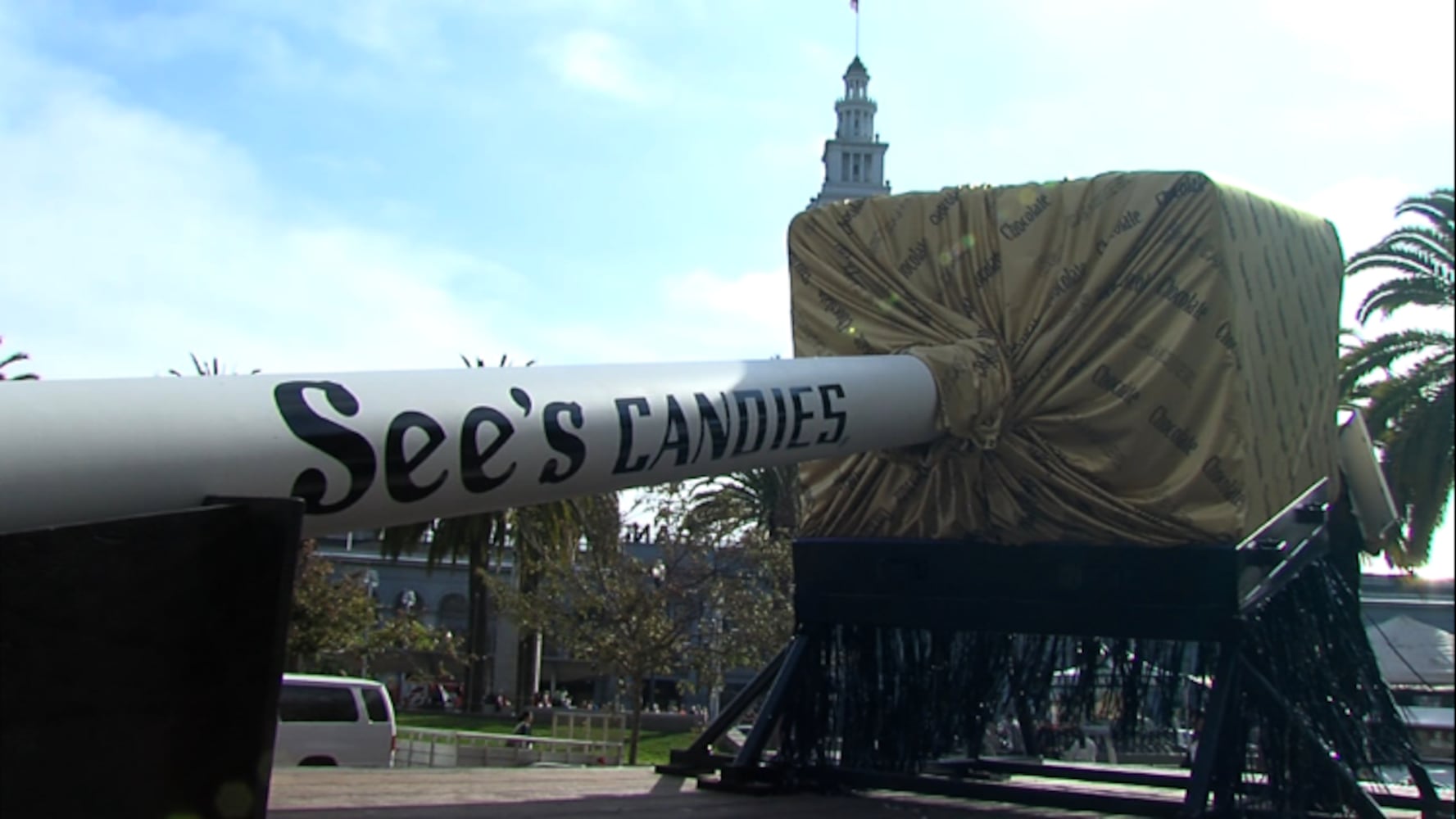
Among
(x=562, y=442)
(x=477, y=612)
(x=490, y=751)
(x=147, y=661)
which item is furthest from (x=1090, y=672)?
(x=477, y=612)

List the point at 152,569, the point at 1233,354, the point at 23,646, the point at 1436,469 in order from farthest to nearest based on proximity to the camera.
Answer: the point at 1436,469
the point at 1233,354
the point at 152,569
the point at 23,646

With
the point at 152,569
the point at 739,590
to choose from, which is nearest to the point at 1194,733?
the point at 152,569

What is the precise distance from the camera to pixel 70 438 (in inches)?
134

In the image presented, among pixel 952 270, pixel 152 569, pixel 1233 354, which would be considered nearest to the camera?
pixel 152 569

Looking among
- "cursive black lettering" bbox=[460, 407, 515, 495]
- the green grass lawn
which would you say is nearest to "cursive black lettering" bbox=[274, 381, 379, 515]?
"cursive black lettering" bbox=[460, 407, 515, 495]

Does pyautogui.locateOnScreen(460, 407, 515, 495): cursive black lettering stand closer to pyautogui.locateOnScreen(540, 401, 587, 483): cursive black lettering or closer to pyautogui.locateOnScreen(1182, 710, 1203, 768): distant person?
pyautogui.locateOnScreen(540, 401, 587, 483): cursive black lettering

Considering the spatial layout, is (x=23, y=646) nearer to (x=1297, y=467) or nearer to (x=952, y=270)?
(x=952, y=270)

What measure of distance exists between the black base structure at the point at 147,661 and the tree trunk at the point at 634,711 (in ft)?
60.5

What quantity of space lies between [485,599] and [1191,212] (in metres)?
22.1

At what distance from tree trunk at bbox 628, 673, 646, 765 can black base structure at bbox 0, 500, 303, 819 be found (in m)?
18.4

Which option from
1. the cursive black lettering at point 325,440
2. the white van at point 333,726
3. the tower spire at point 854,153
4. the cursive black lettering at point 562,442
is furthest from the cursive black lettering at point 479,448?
the tower spire at point 854,153

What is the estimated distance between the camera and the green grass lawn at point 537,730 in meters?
25.7

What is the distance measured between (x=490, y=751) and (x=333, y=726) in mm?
2307

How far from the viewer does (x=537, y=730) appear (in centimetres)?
2838
